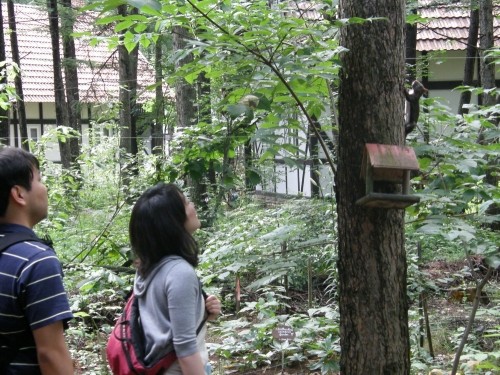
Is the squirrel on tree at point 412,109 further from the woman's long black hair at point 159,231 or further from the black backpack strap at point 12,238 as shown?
the black backpack strap at point 12,238

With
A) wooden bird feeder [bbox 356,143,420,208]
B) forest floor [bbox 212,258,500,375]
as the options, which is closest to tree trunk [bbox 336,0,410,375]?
wooden bird feeder [bbox 356,143,420,208]

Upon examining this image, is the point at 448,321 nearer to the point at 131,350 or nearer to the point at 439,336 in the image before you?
the point at 439,336

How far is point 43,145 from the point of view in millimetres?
7918

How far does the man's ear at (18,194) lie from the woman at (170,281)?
0.46 m

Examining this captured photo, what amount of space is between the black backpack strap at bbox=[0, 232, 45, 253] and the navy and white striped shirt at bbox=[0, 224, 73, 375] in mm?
23

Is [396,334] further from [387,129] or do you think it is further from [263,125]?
[263,125]

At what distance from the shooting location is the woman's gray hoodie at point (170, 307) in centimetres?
250

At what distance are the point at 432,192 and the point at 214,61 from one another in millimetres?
1379

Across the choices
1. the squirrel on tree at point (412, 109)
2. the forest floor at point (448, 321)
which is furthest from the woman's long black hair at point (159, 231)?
the forest floor at point (448, 321)

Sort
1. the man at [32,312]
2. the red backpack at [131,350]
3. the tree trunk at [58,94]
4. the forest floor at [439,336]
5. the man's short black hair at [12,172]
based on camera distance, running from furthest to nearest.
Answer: the tree trunk at [58,94] < the forest floor at [439,336] < the red backpack at [131,350] < the man's short black hair at [12,172] < the man at [32,312]

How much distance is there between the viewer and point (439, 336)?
6.48m

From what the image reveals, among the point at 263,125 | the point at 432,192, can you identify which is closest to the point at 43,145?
the point at 263,125

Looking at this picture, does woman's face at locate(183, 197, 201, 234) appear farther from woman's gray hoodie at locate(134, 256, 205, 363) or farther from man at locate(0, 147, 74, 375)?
man at locate(0, 147, 74, 375)

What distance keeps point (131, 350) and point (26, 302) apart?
20.3 inches
